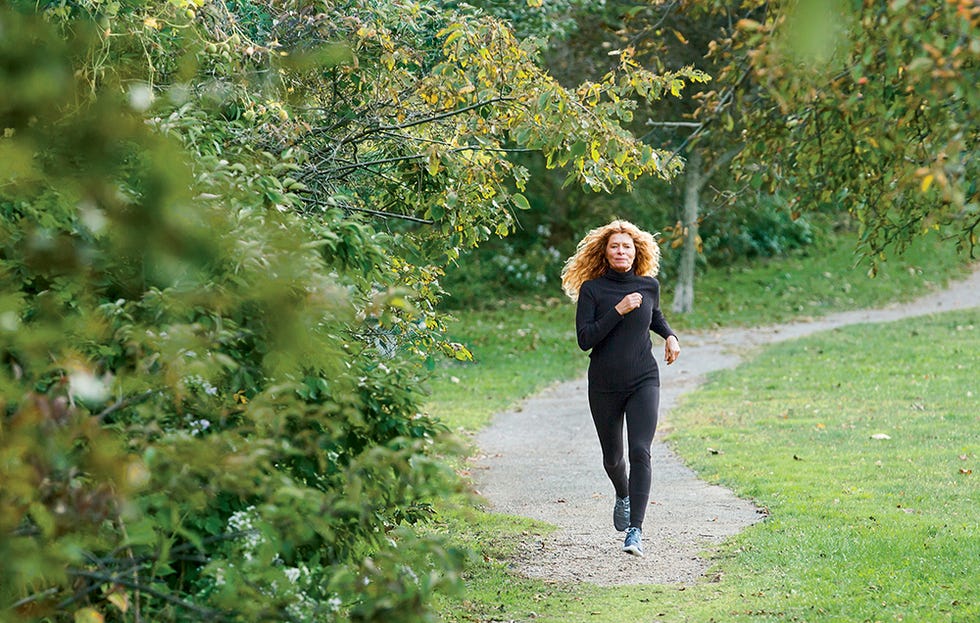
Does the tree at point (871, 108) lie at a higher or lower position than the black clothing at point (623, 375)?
higher

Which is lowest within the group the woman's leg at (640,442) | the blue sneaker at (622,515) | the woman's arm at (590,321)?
the blue sneaker at (622,515)

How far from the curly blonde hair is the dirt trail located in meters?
1.70

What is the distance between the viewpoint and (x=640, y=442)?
24.3 ft

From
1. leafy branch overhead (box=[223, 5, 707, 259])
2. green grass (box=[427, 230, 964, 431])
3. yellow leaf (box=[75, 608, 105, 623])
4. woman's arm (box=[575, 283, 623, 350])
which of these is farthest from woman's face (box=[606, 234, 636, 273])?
green grass (box=[427, 230, 964, 431])

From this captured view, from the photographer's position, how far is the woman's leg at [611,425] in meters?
7.53

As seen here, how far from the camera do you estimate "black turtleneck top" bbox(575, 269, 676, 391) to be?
7.48 meters

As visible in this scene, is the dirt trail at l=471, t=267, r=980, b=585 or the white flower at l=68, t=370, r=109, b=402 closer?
the white flower at l=68, t=370, r=109, b=402

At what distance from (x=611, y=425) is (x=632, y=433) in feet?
0.63

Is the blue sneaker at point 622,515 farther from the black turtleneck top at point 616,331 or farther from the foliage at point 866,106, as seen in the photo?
the foliage at point 866,106

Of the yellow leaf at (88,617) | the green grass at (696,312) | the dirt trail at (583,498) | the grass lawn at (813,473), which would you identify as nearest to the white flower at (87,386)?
the yellow leaf at (88,617)

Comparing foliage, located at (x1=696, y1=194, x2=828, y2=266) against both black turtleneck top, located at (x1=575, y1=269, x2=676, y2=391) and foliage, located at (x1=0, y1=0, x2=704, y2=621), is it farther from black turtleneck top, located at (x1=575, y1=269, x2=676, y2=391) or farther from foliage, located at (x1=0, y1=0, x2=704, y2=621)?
foliage, located at (x1=0, y1=0, x2=704, y2=621)

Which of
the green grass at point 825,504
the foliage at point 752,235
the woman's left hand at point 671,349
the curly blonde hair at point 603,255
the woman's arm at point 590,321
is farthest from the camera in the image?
the foliage at point 752,235

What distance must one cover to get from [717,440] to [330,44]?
6.62 meters

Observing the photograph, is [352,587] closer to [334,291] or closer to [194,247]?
[334,291]
